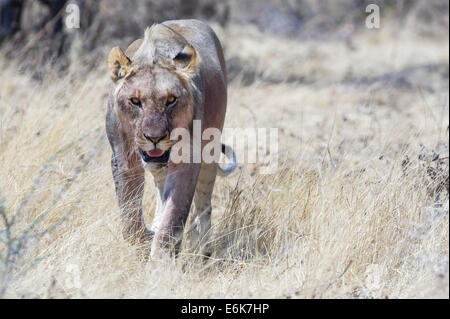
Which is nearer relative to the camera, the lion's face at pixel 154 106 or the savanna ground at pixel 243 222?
the savanna ground at pixel 243 222

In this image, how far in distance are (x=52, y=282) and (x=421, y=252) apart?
6.55 feet

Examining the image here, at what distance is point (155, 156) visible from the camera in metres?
4.08

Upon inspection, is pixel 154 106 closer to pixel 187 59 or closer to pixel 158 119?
pixel 158 119

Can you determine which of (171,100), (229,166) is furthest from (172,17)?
(171,100)

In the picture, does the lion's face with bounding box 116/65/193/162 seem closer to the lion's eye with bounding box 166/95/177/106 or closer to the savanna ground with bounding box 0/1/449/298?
the lion's eye with bounding box 166/95/177/106

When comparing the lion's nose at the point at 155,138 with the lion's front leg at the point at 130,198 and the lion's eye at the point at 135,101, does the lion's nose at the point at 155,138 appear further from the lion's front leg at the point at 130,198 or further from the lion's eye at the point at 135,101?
the lion's front leg at the point at 130,198

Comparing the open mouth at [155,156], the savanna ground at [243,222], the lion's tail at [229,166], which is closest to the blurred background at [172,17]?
the savanna ground at [243,222]

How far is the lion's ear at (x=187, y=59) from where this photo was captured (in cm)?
426

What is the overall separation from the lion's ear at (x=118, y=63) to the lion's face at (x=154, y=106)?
0.20ft

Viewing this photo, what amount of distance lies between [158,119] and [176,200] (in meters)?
0.62

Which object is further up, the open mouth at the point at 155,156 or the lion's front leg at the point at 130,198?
the open mouth at the point at 155,156

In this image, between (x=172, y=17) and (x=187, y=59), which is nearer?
(x=187, y=59)
